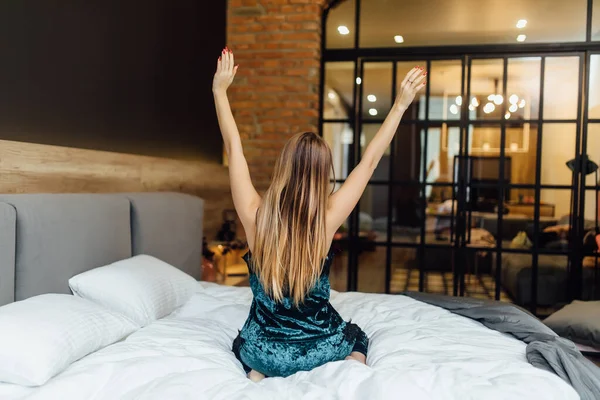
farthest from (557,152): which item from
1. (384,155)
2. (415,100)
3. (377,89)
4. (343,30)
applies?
(343,30)

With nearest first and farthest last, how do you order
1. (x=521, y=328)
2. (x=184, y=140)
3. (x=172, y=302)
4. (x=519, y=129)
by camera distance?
(x=521, y=328) → (x=172, y=302) → (x=184, y=140) → (x=519, y=129)

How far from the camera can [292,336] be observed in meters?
1.81

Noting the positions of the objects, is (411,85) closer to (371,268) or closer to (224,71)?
(224,71)

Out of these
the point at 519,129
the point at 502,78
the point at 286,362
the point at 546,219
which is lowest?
the point at 286,362

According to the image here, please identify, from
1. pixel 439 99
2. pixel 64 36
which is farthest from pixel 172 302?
pixel 439 99

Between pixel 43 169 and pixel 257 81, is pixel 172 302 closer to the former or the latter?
pixel 43 169

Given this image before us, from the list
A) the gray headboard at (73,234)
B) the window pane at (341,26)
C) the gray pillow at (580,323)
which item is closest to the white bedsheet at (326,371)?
the gray headboard at (73,234)

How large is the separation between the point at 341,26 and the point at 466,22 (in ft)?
3.38

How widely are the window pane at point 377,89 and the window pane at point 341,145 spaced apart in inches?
8.2

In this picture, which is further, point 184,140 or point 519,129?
point 519,129

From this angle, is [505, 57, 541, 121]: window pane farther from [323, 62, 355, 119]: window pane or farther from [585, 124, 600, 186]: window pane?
[323, 62, 355, 119]: window pane

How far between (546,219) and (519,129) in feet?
2.48

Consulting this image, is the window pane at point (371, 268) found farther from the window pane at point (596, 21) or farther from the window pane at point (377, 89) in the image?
the window pane at point (596, 21)

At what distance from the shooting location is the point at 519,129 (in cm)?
416
